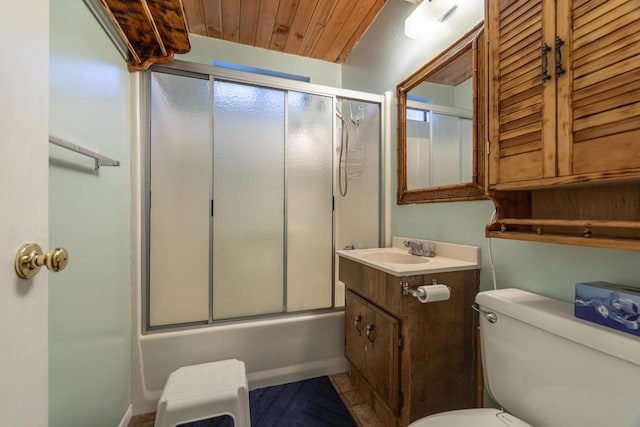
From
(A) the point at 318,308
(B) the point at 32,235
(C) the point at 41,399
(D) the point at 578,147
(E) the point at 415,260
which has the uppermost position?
(D) the point at 578,147

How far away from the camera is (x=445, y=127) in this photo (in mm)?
1479

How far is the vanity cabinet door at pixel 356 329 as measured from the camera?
58.0 inches

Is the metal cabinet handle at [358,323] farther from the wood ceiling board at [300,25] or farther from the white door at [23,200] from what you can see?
the wood ceiling board at [300,25]

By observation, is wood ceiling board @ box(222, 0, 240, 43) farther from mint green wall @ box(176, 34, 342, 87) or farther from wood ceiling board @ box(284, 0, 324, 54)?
wood ceiling board @ box(284, 0, 324, 54)

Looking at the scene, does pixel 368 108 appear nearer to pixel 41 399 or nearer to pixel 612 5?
pixel 612 5

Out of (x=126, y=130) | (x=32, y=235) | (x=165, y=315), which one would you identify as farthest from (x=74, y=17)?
(x=165, y=315)

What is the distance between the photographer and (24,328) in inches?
19.8

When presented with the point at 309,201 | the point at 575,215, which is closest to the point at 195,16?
the point at 309,201

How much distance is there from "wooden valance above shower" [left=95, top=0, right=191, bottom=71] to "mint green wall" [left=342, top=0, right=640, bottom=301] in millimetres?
1325

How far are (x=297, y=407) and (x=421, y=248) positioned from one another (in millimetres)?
1161

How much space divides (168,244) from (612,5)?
196 cm

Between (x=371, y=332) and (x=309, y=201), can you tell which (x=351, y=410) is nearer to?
(x=371, y=332)

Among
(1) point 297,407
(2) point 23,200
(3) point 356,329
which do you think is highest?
(2) point 23,200

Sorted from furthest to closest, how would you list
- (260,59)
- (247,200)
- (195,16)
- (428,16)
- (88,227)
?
(260,59), (195,16), (247,200), (428,16), (88,227)
